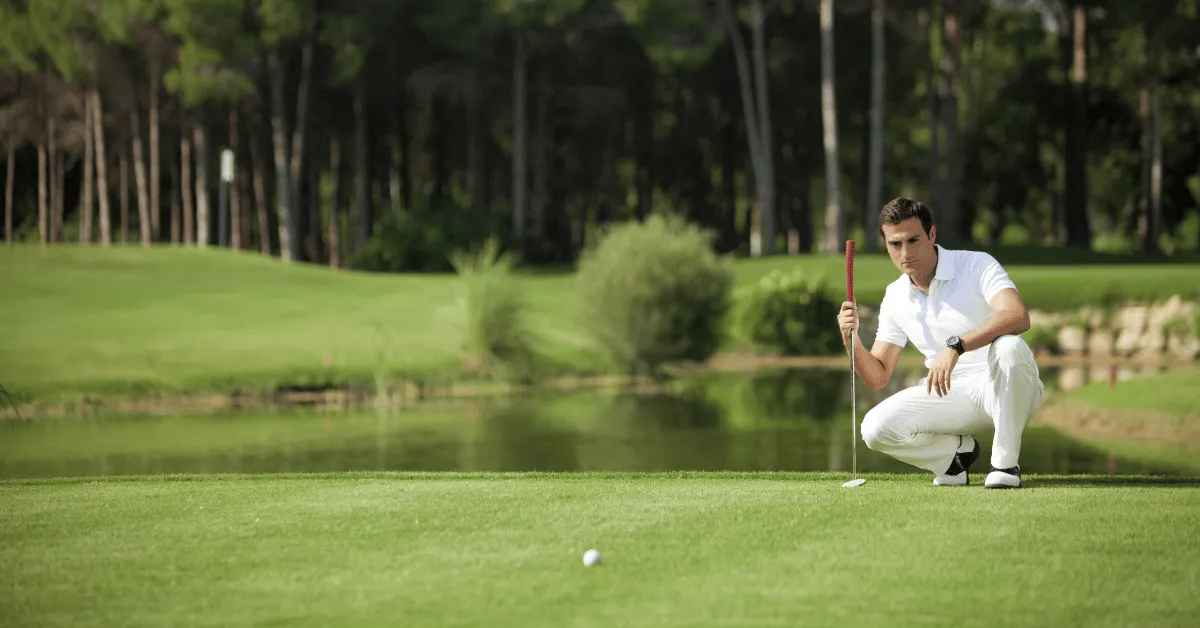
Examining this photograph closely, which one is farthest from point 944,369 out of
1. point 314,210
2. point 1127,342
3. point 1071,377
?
point 314,210

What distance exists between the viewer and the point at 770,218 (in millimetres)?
44062

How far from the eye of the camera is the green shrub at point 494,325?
24.9 metres

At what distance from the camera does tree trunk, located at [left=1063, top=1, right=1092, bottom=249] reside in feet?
138

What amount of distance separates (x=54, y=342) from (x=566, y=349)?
368 inches

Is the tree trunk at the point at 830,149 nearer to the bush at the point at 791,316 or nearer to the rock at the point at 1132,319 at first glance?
the bush at the point at 791,316

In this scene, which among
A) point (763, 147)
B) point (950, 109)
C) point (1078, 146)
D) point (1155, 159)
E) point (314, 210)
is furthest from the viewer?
point (314, 210)

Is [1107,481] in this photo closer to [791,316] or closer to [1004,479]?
[1004,479]

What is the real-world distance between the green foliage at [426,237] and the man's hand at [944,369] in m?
36.1

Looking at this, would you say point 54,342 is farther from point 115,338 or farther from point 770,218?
point 770,218

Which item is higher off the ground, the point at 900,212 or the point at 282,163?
the point at 282,163

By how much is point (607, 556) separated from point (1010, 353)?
269cm

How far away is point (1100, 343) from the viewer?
1171 inches

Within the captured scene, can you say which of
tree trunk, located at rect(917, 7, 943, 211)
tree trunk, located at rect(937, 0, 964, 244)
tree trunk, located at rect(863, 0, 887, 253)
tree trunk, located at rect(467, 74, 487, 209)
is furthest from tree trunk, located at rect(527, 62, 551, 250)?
tree trunk, located at rect(937, 0, 964, 244)

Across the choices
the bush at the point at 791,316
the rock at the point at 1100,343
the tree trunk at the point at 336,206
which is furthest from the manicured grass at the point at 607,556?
the tree trunk at the point at 336,206
